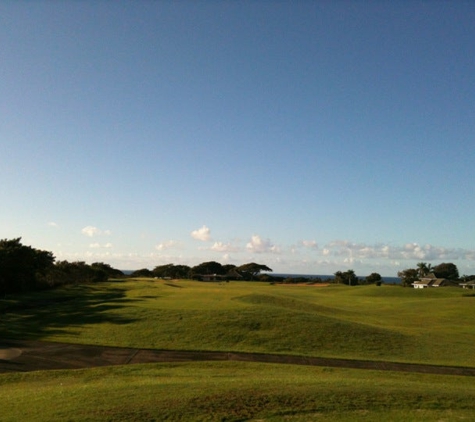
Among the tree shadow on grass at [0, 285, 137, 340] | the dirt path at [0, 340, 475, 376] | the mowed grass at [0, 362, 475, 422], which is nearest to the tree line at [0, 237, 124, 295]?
the tree shadow on grass at [0, 285, 137, 340]

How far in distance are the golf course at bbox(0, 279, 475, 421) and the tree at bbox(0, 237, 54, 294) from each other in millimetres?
22854

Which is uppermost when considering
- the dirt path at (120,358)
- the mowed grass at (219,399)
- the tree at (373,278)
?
the tree at (373,278)

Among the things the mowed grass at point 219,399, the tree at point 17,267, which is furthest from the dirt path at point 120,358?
the tree at point 17,267

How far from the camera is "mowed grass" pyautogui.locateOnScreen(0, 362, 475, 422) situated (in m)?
12.2

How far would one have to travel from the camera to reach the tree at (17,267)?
65.2m

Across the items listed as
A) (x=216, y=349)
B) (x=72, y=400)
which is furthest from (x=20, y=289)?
(x=72, y=400)

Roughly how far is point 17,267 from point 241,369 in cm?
5877

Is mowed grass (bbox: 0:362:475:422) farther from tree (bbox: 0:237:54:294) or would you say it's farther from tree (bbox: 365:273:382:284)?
tree (bbox: 365:273:382:284)

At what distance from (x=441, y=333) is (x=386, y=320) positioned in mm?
9168

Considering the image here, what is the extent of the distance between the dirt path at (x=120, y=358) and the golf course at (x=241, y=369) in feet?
0.67

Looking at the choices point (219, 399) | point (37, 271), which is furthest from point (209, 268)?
point (219, 399)

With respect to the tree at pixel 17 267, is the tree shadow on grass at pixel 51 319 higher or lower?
lower

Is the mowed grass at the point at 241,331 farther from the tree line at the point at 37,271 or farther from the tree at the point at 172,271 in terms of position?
the tree at the point at 172,271

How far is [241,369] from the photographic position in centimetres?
2114
